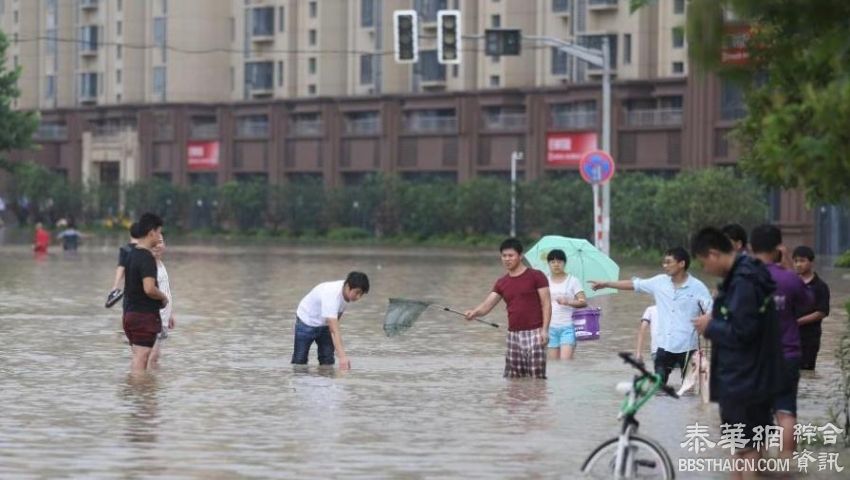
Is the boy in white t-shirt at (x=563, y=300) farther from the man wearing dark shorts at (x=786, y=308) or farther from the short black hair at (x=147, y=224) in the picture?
the man wearing dark shorts at (x=786, y=308)

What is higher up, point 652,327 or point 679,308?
point 679,308

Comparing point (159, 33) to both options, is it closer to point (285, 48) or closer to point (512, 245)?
point (285, 48)

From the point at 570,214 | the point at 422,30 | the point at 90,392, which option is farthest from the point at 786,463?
the point at 422,30

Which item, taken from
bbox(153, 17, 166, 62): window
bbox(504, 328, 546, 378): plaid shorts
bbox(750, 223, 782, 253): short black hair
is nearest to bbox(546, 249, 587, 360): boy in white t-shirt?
bbox(504, 328, 546, 378): plaid shorts

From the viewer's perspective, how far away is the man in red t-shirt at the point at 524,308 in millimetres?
19000

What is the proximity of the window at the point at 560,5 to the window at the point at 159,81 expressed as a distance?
25.6 m

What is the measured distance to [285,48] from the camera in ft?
301

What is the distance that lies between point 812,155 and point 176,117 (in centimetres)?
8680

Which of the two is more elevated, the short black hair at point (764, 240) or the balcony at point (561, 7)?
the balcony at point (561, 7)

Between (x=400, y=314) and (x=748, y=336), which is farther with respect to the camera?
(x=400, y=314)

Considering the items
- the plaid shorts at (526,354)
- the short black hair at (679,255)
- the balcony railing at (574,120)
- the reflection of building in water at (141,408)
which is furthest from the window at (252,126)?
the short black hair at (679,255)

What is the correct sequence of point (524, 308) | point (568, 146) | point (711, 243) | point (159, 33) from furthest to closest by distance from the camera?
point (159, 33)
point (568, 146)
point (524, 308)
point (711, 243)

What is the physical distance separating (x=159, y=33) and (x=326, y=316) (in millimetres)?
78712

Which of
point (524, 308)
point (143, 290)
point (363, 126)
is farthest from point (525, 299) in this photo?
point (363, 126)
